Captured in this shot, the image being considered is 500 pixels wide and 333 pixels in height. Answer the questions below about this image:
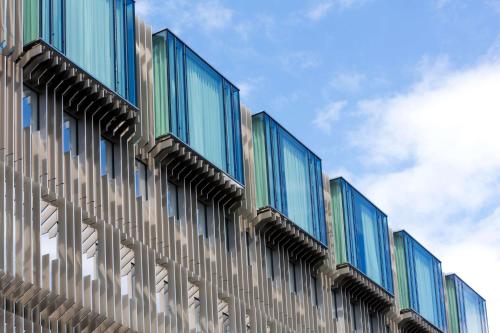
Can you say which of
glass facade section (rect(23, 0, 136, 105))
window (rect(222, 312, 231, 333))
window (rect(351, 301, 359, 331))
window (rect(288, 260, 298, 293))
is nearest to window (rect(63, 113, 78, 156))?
glass facade section (rect(23, 0, 136, 105))

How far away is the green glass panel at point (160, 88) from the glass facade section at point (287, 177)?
6.27 meters

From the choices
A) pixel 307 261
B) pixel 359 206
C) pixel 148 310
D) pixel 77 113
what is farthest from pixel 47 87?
pixel 359 206

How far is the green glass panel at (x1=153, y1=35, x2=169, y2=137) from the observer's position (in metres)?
38.0

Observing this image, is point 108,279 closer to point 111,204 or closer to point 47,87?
point 111,204

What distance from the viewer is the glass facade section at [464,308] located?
5766cm

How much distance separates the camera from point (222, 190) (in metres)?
40.6

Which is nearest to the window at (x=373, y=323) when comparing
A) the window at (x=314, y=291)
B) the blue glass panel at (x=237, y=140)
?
the window at (x=314, y=291)

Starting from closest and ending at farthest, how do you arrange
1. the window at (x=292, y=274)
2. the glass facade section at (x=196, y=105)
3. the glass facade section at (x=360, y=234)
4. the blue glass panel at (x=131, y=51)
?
the blue glass panel at (x=131, y=51)
the glass facade section at (x=196, y=105)
the window at (x=292, y=274)
the glass facade section at (x=360, y=234)

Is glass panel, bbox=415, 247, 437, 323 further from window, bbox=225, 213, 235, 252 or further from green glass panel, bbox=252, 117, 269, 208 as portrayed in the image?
window, bbox=225, 213, 235, 252

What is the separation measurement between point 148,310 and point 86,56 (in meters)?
7.11

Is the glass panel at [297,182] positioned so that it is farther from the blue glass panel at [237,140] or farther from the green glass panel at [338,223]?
the blue glass panel at [237,140]

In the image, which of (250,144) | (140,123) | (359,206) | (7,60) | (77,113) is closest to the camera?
(7,60)

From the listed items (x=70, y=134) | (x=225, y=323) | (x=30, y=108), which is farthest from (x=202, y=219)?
(x=30, y=108)

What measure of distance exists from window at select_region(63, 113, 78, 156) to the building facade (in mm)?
46
